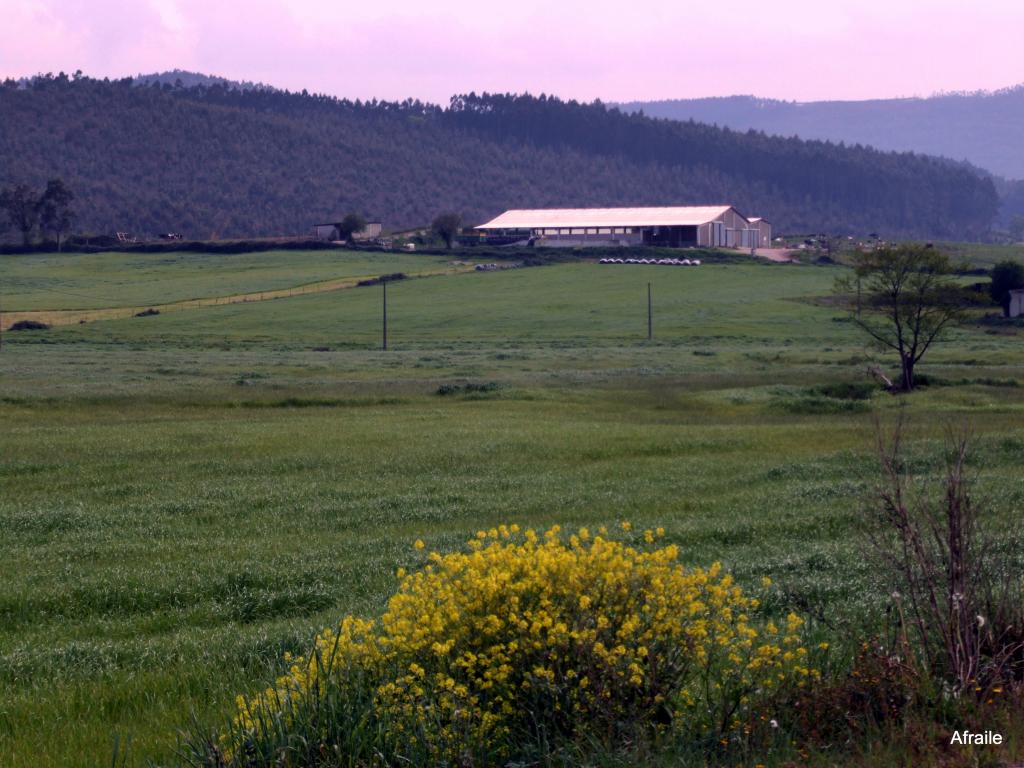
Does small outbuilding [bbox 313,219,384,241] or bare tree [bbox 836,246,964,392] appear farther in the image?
small outbuilding [bbox 313,219,384,241]

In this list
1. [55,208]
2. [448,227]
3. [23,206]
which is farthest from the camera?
[55,208]

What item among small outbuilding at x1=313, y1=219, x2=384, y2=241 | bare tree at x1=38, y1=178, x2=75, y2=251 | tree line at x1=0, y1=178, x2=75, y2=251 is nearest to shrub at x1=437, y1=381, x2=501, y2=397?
small outbuilding at x1=313, y1=219, x2=384, y2=241

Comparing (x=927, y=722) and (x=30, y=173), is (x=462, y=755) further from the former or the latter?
(x=30, y=173)

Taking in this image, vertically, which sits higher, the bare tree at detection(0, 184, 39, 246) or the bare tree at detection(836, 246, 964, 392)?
the bare tree at detection(0, 184, 39, 246)

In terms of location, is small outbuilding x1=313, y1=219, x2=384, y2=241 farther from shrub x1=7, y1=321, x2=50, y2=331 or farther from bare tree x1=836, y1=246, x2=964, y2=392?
bare tree x1=836, y1=246, x2=964, y2=392

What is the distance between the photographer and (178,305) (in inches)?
3228

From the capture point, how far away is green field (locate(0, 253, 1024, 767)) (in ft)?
27.9

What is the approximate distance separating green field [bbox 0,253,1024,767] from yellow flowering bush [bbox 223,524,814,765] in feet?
3.82

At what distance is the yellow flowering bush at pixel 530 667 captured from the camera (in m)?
5.49

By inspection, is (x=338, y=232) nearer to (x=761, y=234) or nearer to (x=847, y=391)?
(x=761, y=234)

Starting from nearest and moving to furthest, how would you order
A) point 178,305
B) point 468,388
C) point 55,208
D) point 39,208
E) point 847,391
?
point 847,391 → point 468,388 → point 178,305 → point 39,208 → point 55,208

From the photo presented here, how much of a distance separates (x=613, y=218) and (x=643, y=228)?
6.75 m

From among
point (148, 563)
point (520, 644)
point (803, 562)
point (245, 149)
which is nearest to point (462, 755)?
point (520, 644)

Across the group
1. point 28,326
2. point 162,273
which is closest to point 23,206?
point 162,273
